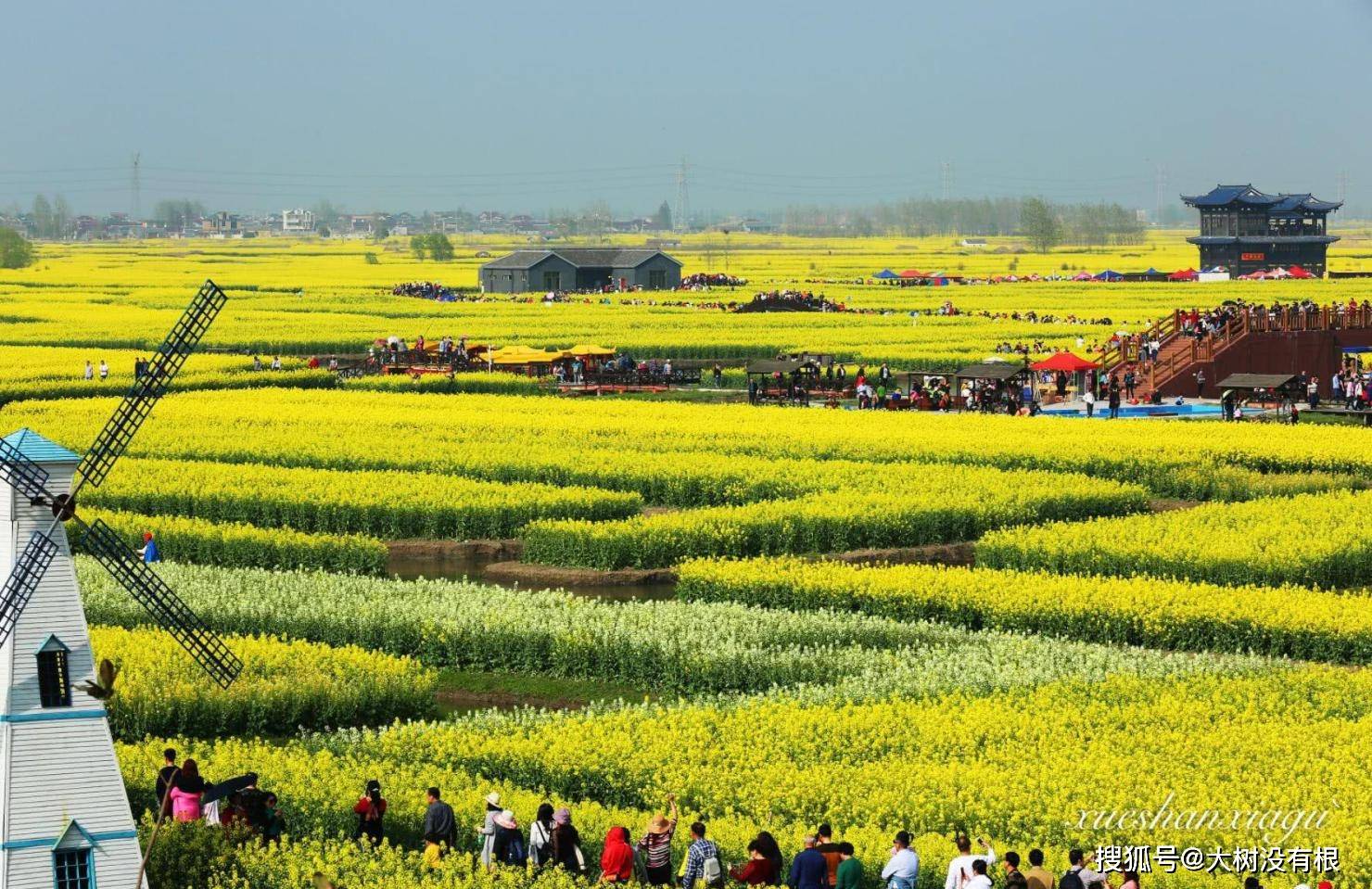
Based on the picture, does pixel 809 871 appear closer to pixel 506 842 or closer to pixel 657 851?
pixel 657 851

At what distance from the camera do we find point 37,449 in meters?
19.1

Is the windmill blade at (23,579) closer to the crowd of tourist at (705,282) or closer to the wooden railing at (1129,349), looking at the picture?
the wooden railing at (1129,349)

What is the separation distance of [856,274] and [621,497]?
151 m

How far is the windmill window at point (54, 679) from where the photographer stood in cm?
1872

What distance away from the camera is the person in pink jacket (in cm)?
2122

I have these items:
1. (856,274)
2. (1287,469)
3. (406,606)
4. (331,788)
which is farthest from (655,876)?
(856,274)

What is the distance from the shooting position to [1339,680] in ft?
88.7

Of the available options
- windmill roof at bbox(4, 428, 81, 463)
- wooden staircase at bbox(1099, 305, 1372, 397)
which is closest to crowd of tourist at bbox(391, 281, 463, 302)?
wooden staircase at bbox(1099, 305, 1372, 397)

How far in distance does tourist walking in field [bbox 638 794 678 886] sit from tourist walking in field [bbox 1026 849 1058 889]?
Result: 348 centimetres

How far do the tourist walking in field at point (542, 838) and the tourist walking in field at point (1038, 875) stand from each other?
4.77 meters

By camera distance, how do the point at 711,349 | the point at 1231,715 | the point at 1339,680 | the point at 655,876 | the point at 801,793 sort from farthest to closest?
the point at 711,349
the point at 1339,680
the point at 1231,715
the point at 801,793
the point at 655,876

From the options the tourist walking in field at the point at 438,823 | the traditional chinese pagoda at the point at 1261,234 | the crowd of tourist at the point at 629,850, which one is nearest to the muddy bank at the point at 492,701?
the crowd of tourist at the point at 629,850

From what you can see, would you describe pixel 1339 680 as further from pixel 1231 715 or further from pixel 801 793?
pixel 801 793

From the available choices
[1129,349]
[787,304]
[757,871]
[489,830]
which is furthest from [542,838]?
[787,304]
